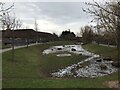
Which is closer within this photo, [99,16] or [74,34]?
[99,16]

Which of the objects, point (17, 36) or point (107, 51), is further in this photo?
point (17, 36)

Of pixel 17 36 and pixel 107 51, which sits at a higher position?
pixel 17 36

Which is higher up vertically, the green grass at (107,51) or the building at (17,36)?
the building at (17,36)

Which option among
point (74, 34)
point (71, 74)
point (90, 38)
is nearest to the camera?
point (71, 74)

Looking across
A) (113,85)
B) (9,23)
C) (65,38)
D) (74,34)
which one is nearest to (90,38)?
(65,38)

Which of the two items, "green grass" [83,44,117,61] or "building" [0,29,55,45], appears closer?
"green grass" [83,44,117,61]

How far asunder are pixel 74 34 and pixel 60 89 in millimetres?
166371

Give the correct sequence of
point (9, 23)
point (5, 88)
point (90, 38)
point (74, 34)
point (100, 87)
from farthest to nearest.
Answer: point (74, 34), point (90, 38), point (9, 23), point (100, 87), point (5, 88)

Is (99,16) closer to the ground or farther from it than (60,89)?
farther from it

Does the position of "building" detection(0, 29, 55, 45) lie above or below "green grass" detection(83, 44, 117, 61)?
above

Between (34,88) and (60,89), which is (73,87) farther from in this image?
(34,88)

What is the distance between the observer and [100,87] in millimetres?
18906

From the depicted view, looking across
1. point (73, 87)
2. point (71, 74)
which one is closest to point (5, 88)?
point (73, 87)

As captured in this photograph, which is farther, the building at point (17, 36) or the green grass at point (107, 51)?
the building at point (17, 36)
